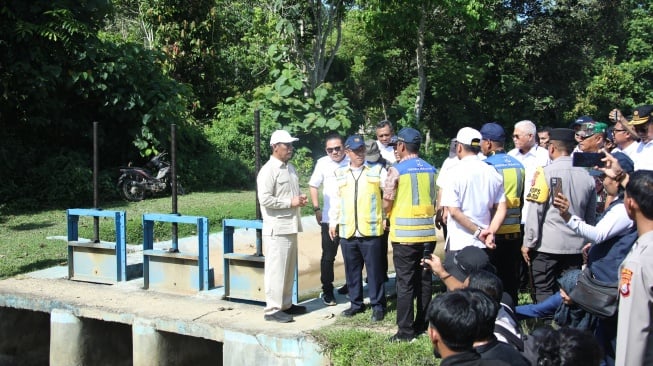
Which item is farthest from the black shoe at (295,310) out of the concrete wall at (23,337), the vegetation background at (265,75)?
the vegetation background at (265,75)

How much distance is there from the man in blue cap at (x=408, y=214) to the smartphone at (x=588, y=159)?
154 centimetres

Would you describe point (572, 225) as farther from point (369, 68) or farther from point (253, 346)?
point (369, 68)

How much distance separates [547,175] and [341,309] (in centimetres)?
243

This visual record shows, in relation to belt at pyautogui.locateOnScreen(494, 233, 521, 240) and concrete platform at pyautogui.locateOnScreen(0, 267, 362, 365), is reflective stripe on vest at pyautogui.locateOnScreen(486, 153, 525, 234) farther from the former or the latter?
concrete platform at pyautogui.locateOnScreen(0, 267, 362, 365)

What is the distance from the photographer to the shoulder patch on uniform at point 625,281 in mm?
2909

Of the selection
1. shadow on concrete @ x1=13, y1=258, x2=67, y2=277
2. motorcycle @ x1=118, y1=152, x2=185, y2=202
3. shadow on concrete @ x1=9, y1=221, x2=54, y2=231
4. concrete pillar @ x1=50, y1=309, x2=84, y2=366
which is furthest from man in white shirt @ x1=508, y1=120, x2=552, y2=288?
motorcycle @ x1=118, y1=152, x2=185, y2=202

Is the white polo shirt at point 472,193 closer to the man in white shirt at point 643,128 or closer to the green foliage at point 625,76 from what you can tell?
the man in white shirt at point 643,128

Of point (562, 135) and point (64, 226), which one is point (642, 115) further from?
point (64, 226)

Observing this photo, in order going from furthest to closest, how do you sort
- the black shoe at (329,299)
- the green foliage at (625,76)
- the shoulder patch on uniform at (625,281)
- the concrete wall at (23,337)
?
1. the green foliage at (625,76)
2. the concrete wall at (23,337)
3. the black shoe at (329,299)
4. the shoulder patch on uniform at (625,281)

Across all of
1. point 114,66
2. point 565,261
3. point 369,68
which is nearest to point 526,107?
point 369,68

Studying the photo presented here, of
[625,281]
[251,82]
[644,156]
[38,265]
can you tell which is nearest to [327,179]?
[644,156]

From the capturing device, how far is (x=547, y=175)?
5.39 m

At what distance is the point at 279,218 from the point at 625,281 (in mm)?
3698

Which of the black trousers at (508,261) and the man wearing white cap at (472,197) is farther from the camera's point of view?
the black trousers at (508,261)
